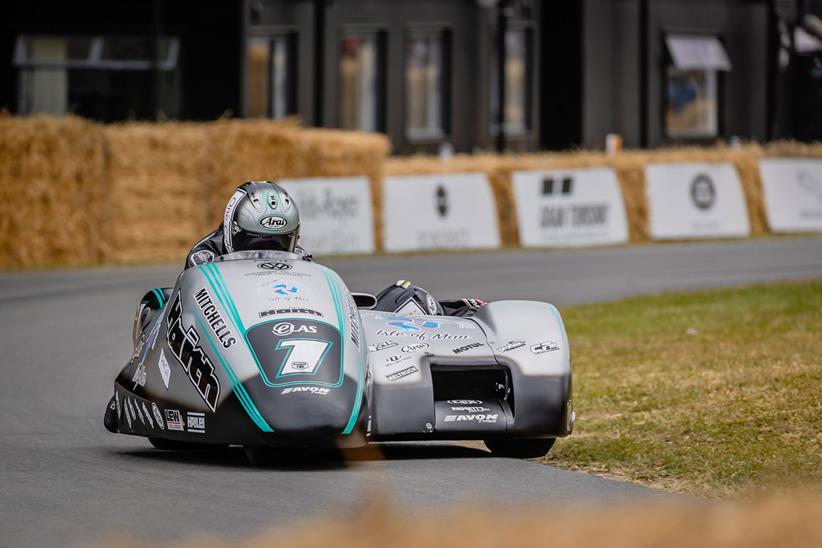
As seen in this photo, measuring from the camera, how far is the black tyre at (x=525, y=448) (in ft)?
30.2

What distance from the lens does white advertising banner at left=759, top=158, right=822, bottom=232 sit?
28984 millimetres

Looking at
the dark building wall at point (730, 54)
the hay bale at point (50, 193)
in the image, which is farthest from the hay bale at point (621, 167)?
the dark building wall at point (730, 54)

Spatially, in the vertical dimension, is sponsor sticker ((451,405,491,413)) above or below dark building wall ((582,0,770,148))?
below

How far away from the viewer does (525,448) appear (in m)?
9.23

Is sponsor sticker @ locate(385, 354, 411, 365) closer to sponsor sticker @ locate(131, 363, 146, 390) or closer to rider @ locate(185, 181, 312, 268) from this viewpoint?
rider @ locate(185, 181, 312, 268)

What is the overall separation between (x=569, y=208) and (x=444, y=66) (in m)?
11.6

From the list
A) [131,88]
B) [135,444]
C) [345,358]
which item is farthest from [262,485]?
[131,88]

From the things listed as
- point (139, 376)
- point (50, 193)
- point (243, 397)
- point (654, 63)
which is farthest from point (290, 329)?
point (654, 63)

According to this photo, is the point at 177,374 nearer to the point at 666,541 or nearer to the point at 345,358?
the point at 345,358

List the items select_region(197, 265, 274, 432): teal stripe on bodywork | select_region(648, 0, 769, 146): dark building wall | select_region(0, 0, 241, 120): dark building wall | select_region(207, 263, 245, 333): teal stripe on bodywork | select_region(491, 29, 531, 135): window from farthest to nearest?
select_region(648, 0, 769, 146): dark building wall, select_region(491, 29, 531, 135): window, select_region(0, 0, 241, 120): dark building wall, select_region(207, 263, 245, 333): teal stripe on bodywork, select_region(197, 265, 274, 432): teal stripe on bodywork

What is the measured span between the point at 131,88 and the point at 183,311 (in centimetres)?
2602

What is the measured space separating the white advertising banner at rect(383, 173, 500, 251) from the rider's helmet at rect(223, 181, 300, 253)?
16027mm

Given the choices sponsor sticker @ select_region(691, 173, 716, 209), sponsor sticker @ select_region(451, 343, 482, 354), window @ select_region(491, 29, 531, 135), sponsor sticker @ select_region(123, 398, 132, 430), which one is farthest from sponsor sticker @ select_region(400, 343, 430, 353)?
window @ select_region(491, 29, 531, 135)

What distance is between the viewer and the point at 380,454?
9.09 meters
